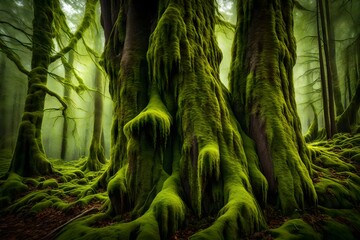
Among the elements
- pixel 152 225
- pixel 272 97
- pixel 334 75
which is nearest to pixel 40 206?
pixel 152 225

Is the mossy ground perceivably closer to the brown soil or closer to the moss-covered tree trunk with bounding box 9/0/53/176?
the brown soil

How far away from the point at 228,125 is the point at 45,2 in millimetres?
10447

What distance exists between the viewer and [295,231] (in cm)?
389

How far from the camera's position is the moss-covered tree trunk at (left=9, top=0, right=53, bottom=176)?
857cm

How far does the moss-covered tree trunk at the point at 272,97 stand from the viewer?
491cm

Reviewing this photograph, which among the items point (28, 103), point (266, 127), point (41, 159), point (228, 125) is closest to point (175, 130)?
point (228, 125)

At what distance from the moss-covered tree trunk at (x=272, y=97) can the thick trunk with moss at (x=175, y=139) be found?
404 mm

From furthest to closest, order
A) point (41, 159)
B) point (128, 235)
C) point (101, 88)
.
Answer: point (101, 88) < point (41, 159) < point (128, 235)

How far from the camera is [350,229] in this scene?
13.8 feet

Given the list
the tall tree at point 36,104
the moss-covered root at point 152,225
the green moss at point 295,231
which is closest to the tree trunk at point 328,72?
the green moss at point 295,231

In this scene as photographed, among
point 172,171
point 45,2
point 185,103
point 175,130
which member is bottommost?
point 172,171

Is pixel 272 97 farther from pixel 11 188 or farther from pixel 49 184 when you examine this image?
pixel 11 188

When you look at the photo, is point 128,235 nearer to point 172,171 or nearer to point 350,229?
point 172,171

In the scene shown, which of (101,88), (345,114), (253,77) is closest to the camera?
(253,77)
